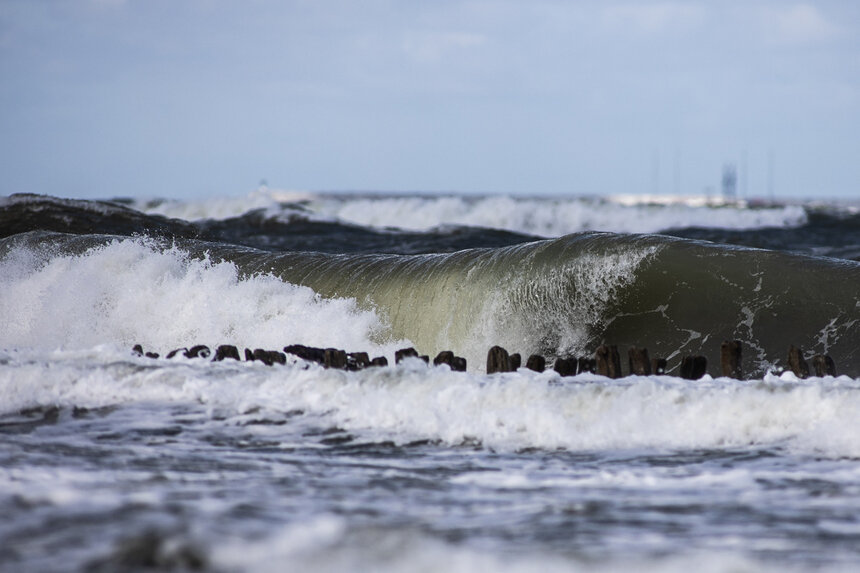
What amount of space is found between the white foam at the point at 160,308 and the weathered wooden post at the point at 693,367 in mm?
3167

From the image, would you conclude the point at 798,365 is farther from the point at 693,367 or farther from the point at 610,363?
the point at 610,363

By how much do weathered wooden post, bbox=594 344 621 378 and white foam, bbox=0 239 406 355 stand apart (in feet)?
9.32

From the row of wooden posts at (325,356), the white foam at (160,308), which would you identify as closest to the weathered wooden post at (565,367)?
the row of wooden posts at (325,356)

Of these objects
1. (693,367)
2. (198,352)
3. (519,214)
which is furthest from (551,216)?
(693,367)

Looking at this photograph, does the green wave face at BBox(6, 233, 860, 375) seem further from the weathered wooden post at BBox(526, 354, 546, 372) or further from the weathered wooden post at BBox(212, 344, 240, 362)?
the weathered wooden post at BBox(212, 344, 240, 362)

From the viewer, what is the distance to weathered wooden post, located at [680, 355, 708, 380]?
209 inches

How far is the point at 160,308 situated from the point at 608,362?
5.09m

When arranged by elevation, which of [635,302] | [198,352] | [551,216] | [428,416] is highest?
[551,216]

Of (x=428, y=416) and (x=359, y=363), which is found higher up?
(x=359, y=363)

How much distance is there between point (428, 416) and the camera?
4.93 m

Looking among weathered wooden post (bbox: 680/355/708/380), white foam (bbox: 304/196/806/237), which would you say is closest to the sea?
weathered wooden post (bbox: 680/355/708/380)

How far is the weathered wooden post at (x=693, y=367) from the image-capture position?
5.30 m

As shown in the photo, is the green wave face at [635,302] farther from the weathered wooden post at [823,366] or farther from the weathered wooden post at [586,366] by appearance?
the weathered wooden post at [586,366]

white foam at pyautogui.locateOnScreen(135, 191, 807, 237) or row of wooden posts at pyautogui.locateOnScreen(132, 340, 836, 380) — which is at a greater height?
white foam at pyautogui.locateOnScreen(135, 191, 807, 237)
